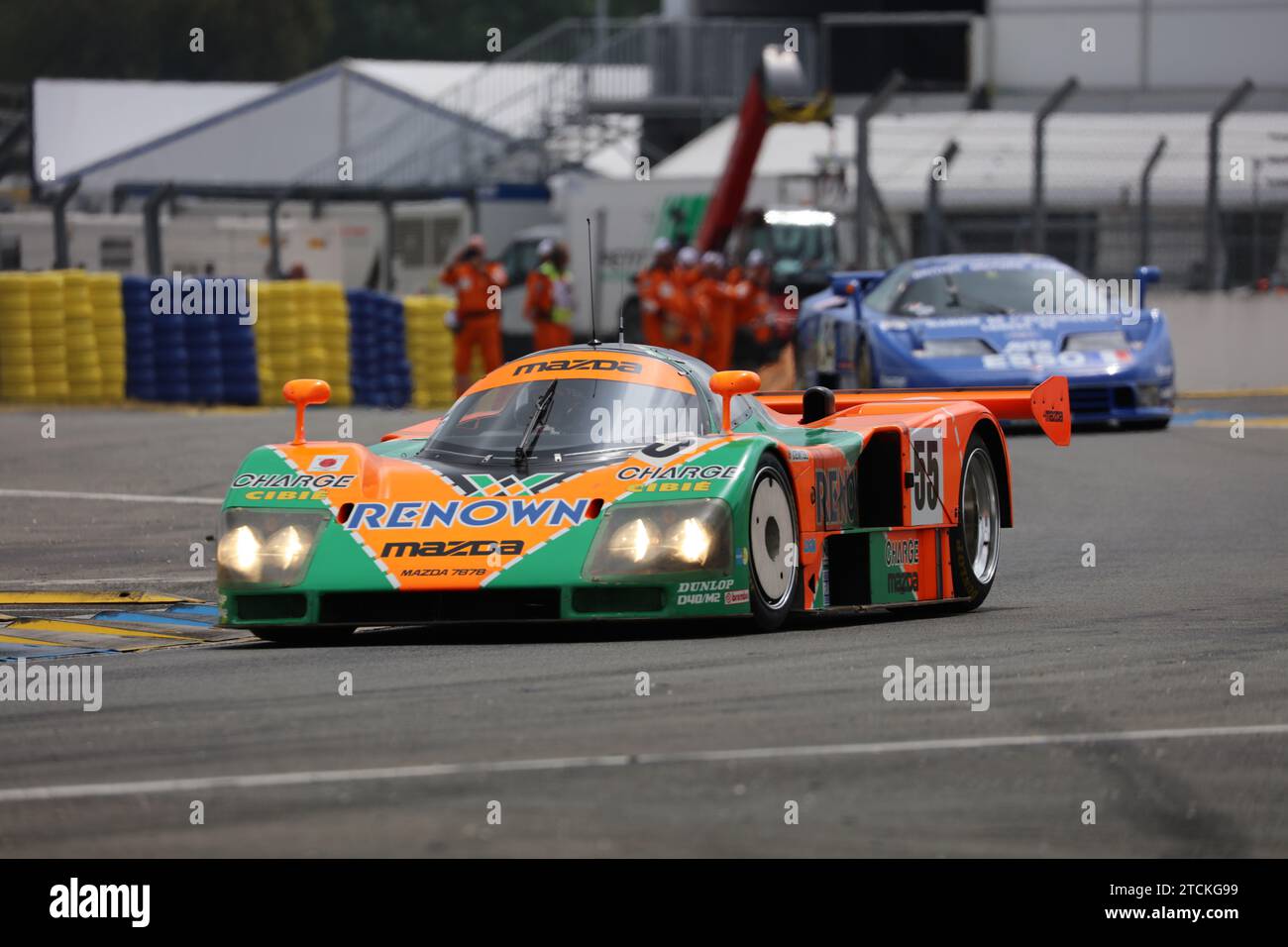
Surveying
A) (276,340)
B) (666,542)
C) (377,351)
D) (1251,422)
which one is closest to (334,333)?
(276,340)

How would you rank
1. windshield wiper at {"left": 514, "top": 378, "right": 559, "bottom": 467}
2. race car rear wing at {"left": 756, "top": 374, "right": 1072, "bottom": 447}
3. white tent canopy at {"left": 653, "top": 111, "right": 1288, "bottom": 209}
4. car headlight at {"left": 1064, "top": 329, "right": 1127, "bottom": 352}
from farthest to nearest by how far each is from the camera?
white tent canopy at {"left": 653, "top": 111, "right": 1288, "bottom": 209} → car headlight at {"left": 1064, "top": 329, "right": 1127, "bottom": 352} → race car rear wing at {"left": 756, "top": 374, "right": 1072, "bottom": 447} → windshield wiper at {"left": 514, "top": 378, "right": 559, "bottom": 467}

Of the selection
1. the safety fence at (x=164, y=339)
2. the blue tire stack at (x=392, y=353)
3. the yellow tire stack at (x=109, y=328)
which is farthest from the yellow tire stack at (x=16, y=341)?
the blue tire stack at (x=392, y=353)

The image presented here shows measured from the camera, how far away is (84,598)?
9.88 metres

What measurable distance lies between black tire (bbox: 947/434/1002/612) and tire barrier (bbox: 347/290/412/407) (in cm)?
1478

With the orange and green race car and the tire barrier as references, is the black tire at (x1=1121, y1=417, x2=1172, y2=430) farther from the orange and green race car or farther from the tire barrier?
the orange and green race car

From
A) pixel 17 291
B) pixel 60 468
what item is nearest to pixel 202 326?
pixel 17 291

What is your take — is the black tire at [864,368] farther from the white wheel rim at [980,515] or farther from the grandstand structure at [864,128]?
the white wheel rim at [980,515]

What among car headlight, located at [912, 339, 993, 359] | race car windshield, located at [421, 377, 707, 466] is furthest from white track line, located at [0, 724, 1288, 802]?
car headlight, located at [912, 339, 993, 359]

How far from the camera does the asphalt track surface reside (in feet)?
16.3

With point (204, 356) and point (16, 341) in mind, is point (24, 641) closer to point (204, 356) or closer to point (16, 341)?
point (16, 341)

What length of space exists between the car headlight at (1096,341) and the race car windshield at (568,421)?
31.8ft

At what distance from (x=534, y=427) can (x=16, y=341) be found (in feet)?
46.9

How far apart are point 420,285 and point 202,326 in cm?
1528
